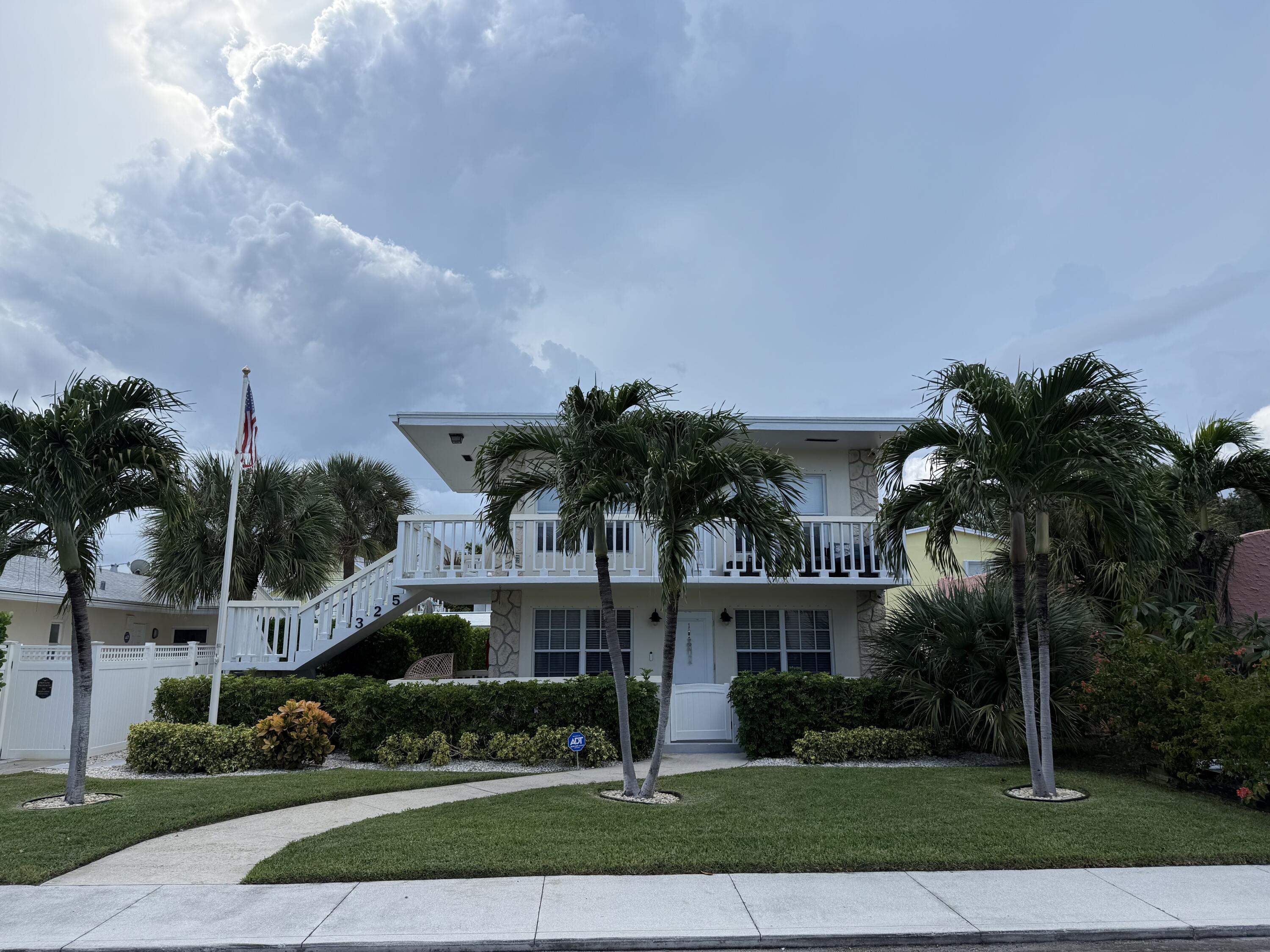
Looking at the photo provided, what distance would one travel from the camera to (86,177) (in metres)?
14.0

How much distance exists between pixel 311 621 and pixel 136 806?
5964mm

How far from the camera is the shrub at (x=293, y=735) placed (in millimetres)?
11234

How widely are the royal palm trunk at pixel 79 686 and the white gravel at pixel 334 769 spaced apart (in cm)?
192

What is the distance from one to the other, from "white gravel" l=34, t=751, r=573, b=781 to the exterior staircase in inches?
99.1

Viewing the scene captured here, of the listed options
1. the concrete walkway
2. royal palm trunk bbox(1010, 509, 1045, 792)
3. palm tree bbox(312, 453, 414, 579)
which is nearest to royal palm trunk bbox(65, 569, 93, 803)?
the concrete walkway

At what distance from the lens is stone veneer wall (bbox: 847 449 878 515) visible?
55.0 feet

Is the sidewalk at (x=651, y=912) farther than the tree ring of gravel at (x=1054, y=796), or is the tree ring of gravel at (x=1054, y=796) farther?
the tree ring of gravel at (x=1054, y=796)

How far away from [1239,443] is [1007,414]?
6.21m

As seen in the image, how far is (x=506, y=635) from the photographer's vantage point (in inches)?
609

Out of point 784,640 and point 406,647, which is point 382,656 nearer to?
point 406,647

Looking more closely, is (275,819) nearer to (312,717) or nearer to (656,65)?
(312,717)

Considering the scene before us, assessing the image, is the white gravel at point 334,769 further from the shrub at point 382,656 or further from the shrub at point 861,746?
the shrub at point 382,656

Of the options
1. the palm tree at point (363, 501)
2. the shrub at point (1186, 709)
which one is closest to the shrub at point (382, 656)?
the palm tree at point (363, 501)

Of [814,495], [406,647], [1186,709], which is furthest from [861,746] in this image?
[406,647]
